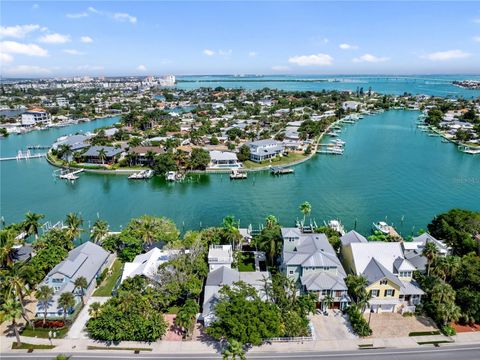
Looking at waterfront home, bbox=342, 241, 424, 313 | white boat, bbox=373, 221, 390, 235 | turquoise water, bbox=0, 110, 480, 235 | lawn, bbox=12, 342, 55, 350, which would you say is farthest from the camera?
turquoise water, bbox=0, 110, 480, 235

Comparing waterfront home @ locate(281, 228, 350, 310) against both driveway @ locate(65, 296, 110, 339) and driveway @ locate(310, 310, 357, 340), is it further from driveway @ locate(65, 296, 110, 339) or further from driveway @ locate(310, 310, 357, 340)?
driveway @ locate(65, 296, 110, 339)

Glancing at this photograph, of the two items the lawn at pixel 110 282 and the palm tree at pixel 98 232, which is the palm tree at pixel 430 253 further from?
the palm tree at pixel 98 232

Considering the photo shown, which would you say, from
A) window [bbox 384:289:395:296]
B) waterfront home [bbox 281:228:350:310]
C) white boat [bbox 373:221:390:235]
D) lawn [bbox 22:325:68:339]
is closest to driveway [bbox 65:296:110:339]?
lawn [bbox 22:325:68:339]

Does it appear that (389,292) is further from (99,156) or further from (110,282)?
(99,156)

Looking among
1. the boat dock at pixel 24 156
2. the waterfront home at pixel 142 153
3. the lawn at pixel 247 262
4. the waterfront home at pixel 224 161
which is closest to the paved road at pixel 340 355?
the lawn at pixel 247 262

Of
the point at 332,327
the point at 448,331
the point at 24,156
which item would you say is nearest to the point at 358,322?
the point at 332,327

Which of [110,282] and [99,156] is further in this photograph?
[99,156]
